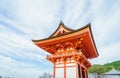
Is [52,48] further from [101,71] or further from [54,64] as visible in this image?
[101,71]

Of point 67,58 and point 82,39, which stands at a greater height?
point 82,39

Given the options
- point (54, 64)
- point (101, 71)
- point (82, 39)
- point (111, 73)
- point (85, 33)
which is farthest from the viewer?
point (101, 71)

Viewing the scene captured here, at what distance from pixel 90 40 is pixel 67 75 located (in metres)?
4.18

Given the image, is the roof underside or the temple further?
the temple

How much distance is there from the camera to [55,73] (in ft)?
42.5

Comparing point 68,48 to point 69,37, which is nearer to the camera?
point 69,37

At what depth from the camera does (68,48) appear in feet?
44.8

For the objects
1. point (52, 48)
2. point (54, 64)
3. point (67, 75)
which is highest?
point (52, 48)

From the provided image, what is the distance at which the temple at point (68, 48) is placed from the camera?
1190 cm

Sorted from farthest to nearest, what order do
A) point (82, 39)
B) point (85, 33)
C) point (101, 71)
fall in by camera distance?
1. point (101, 71)
2. point (82, 39)
3. point (85, 33)

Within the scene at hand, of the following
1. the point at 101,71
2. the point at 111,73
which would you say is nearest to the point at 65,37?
the point at 111,73

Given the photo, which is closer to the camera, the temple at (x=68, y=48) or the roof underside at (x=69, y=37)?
the roof underside at (x=69, y=37)

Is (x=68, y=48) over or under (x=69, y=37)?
under

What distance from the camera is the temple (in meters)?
11.9
